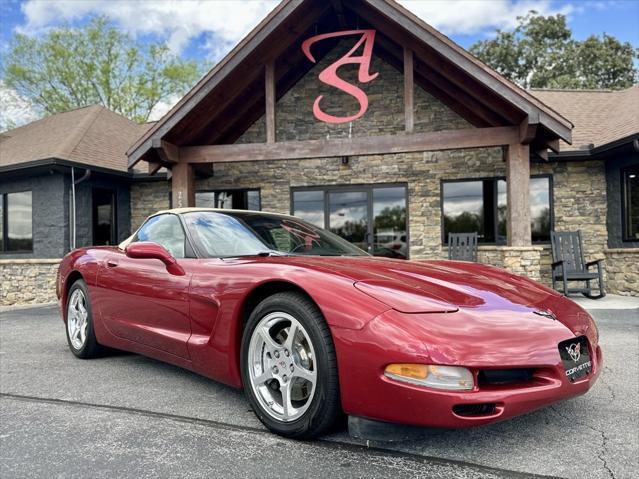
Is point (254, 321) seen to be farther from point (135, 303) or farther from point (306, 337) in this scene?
point (135, 303)

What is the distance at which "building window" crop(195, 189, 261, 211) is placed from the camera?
37.8 ft

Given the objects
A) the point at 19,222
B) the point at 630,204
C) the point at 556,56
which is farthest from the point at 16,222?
the point at 556,56

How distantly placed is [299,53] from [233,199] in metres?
3.68

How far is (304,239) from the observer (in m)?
3.38

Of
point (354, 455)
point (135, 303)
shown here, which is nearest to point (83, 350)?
point (135, 303)

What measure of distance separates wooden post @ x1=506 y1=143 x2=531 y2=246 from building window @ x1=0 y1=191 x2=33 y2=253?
10.3m

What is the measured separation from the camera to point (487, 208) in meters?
10.4

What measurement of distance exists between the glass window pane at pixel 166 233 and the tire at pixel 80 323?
75 centimetres

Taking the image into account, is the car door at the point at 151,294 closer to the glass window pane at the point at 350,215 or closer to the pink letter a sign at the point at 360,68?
the pink letter a sign at the point at 360,68

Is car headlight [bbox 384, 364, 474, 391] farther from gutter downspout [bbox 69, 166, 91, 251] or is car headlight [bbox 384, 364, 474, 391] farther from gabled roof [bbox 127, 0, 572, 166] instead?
gutter downspout [bbox 69, 166, 91, 251]

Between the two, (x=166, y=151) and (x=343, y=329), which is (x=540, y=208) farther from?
(x=343, y=329)

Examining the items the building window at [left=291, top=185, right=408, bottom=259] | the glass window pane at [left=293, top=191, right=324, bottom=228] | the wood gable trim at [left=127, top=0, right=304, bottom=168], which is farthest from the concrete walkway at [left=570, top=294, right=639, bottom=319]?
the wood gable trim at [left=127, top=0, right=304, bottom=168]

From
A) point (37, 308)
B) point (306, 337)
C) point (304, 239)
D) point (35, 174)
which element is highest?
point (35, 174)

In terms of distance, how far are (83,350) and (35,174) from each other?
8529 mm
